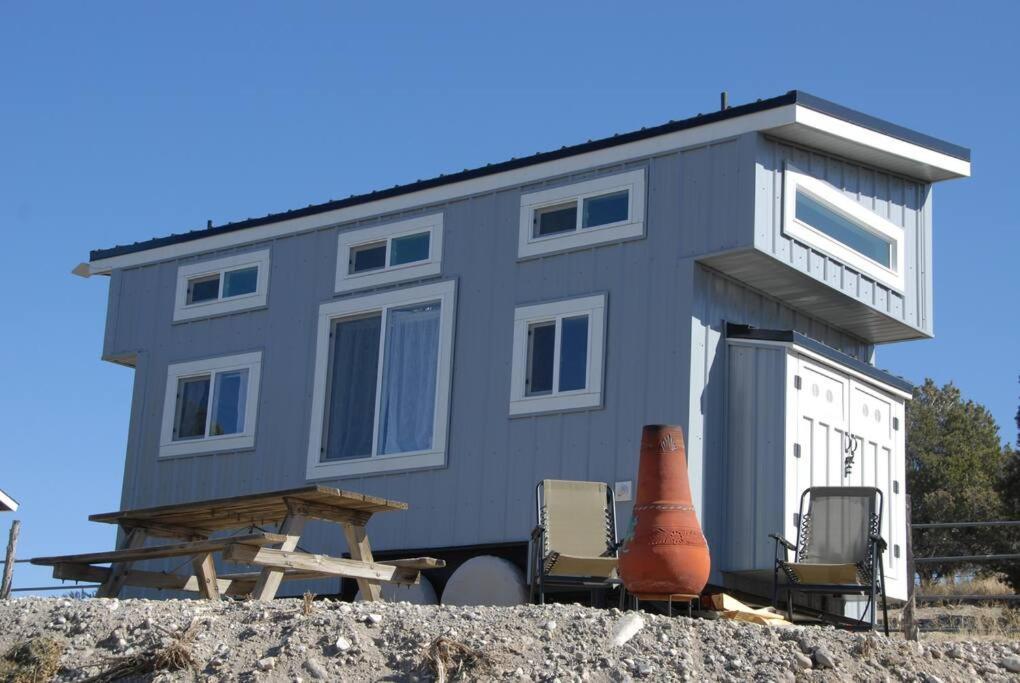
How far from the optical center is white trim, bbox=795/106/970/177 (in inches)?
448

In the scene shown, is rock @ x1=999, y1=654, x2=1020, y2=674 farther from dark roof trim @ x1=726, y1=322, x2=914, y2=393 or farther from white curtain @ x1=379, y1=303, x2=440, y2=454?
white curtain @ x1=379, y1=303, x2=440, y2=454

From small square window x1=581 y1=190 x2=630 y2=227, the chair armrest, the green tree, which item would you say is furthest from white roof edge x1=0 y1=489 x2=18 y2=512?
the green tree

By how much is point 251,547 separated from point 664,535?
8.17ft

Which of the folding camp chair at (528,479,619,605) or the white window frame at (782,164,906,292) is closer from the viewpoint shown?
the folding camp chair at (528,479,619,605)

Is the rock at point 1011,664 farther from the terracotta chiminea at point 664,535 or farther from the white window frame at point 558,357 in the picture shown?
the white window frame at point 558,357

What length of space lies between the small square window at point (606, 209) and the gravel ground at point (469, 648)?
496 centimetres

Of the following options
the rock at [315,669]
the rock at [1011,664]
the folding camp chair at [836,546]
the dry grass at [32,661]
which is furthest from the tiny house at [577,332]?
the dry grass at [32,661]

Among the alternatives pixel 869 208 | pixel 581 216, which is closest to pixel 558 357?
pixel 581 216

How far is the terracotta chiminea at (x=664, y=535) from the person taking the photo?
8609 mm

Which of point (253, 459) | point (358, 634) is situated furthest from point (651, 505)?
point (253, 459)

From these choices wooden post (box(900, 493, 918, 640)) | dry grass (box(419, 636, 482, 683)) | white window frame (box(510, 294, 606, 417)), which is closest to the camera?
dry grass (box(419, 636, 482, 683))

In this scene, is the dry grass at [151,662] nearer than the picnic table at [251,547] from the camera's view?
Yes

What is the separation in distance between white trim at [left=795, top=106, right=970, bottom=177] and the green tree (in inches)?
565

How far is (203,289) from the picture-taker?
14.7 metres
